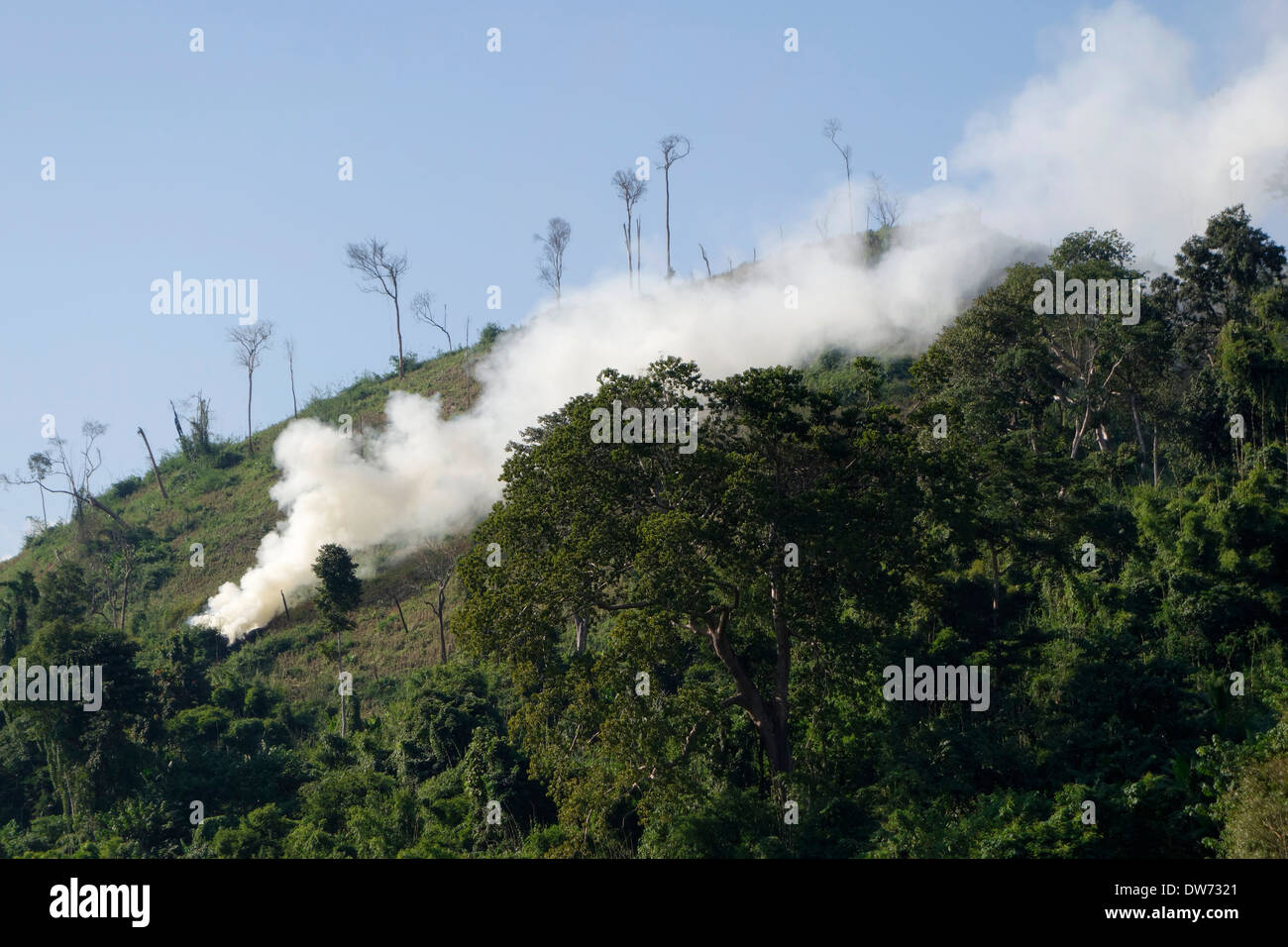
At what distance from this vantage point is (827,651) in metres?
27.5

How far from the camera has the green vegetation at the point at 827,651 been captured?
25.5 metres

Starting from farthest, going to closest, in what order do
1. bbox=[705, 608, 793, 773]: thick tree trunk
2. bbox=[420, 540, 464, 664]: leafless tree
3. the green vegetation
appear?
bbox=[420, 540, 464, 664]: leafless tree → bbox=[705, 608, 793, 773]: thick tree trunk → the green vegetation

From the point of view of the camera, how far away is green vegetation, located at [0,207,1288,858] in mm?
25516

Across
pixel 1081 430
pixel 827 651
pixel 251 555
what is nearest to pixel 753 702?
pixel 827 651

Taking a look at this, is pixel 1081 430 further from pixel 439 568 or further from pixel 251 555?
pixel 251 555

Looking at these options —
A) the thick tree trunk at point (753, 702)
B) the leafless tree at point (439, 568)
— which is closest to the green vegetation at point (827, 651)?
the thick tree trunk at point (753, 702)

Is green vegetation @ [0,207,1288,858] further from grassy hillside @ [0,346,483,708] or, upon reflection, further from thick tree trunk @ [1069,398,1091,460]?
grassy hillside @ [0,346,483,708]

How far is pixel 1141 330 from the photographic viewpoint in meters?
38.2

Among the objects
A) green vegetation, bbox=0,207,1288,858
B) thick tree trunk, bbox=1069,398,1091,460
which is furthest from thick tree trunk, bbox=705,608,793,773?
thick tree trunk, bbox=1069,398,1091,460

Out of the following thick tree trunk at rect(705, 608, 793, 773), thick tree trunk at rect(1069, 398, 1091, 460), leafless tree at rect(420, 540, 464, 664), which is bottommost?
thick tree trunk at rect(705, 608, 793, 773)
